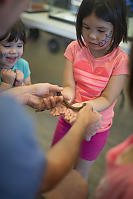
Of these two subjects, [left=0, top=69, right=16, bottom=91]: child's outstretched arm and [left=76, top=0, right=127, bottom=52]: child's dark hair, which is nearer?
[left=76, top=0, right=127, bottom=52]: child's dark hair

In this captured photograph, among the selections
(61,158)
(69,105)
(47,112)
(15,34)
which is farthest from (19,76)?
(47,112)

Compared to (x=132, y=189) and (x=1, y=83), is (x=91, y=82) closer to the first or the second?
(x=1, y=83)

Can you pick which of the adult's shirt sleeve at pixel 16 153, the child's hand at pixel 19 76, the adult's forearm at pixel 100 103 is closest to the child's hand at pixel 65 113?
the adult's forearm at pixel 100 103

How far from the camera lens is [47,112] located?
214cm

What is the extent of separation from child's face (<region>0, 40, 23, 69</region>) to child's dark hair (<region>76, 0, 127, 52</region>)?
0.36 m

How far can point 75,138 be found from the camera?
0.70 m

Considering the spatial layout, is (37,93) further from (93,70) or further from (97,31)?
(97,31)

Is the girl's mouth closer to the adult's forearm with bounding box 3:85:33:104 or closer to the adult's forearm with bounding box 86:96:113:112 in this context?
the adult's forearm with bounding box 3:85:33:104

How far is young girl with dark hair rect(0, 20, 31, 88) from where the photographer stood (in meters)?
1.14

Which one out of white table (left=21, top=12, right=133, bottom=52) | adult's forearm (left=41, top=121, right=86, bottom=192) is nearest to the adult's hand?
adult's forearm (left=41, top=121, right=86, bottom=192)

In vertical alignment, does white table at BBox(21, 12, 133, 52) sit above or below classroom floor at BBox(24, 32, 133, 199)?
above

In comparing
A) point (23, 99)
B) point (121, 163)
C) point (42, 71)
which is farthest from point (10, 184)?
point (42, 71)

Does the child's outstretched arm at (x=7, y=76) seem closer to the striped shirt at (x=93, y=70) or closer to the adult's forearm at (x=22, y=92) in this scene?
the adult's forearm at (x=22, y=92)

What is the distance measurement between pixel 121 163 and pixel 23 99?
0.74 m
